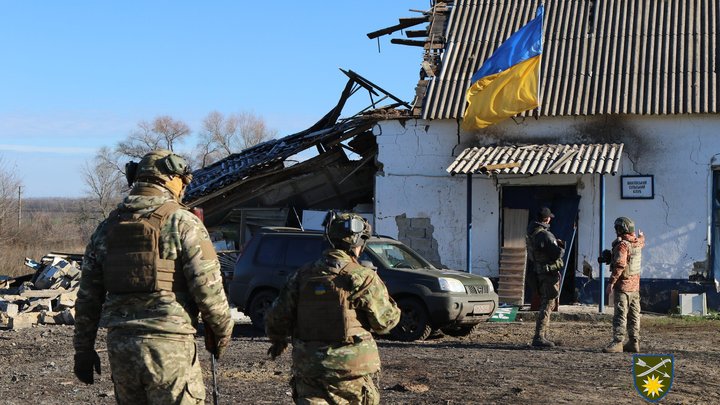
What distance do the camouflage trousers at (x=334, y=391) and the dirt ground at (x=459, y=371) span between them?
3197 millimetres

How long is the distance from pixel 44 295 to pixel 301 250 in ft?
22.4

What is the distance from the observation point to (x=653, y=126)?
58.0 feet

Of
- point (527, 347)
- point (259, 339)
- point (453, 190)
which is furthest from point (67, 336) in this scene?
point (453, 190)

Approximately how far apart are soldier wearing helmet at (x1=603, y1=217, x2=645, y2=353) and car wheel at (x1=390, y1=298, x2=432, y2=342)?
99.3 inches

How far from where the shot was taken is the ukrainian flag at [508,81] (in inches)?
706

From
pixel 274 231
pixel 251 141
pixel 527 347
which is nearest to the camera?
pixel 527 347

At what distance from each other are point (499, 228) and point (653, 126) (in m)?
3.40

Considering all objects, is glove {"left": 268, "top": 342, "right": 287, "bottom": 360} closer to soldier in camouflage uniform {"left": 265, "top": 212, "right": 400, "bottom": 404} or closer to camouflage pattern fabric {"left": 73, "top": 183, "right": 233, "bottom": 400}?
soldier in camouflage uniform {"left": 265, "top": 212, "right": 400, "bottom": 404}

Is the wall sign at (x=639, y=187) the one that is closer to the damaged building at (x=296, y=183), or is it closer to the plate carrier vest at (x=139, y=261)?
the damaged building at (x=296, y=183)

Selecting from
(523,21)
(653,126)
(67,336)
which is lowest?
(67,336)

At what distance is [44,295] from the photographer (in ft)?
60.5

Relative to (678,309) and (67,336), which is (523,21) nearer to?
(678,309)

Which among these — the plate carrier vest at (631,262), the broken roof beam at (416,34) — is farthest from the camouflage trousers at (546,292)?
the broken roof beam at (416,34)

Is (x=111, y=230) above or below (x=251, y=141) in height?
below
